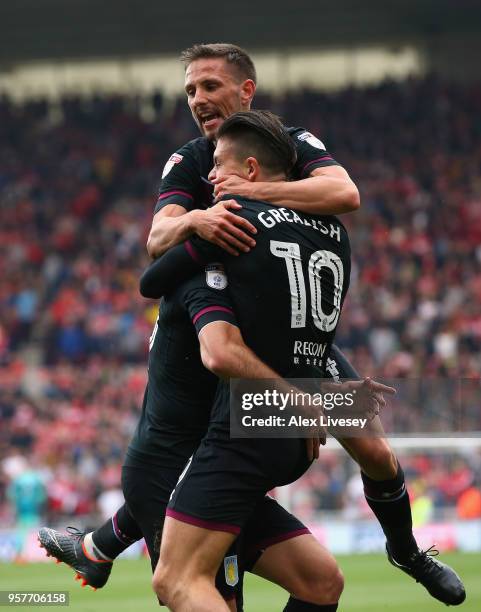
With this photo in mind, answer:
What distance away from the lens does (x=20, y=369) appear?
53.5 ft

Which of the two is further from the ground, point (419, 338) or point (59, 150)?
point (59, 150)

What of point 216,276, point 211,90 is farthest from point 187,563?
point 211,90

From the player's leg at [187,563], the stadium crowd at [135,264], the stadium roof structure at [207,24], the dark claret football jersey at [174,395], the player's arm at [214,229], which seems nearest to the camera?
the player's leg at [187,563]

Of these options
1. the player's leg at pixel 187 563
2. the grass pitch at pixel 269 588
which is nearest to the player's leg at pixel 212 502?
the player's leg at pixel 187 563

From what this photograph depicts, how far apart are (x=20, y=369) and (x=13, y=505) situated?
244cm

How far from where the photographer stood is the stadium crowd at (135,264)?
14.9 meters

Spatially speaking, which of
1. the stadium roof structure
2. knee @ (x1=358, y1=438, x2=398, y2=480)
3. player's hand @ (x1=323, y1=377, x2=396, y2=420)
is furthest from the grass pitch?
the stadium roof structure

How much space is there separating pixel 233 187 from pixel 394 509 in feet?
5.41

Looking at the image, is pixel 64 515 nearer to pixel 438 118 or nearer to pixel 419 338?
pixel 419 338

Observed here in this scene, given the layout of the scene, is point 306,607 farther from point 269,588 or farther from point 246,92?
point 269,588

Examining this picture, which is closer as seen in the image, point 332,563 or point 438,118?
point 332,563

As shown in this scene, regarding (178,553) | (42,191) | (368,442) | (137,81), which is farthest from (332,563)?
(137,81)

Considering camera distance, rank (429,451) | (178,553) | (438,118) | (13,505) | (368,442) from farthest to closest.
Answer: (438,118) → (13,505) → (429,451) → (368,442) → (178,553)

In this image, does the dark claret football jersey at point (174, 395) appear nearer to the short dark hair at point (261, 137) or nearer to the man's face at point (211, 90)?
the short dark hair at point (261, 137)
